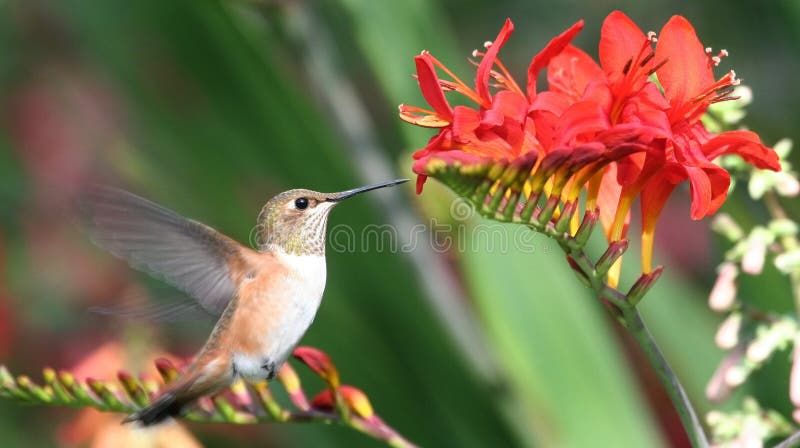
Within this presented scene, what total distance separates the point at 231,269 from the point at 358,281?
2.40 feet

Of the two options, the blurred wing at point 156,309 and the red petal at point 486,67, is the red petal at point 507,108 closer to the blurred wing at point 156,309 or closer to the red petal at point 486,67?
the red petal at point 486,67

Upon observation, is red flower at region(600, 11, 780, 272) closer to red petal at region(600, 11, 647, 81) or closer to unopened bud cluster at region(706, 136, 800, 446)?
red petal at region(600, 11, 647, 81)

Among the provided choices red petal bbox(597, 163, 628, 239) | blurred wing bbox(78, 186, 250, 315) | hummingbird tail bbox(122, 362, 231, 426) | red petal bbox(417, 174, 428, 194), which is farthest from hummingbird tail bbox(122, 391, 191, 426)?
red petal bbox(597, 163, 628, 239)

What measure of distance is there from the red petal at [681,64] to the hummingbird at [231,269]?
0.34 m

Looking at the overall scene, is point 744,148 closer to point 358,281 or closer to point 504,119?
point 504,119

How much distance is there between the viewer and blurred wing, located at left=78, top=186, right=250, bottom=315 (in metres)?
1.06

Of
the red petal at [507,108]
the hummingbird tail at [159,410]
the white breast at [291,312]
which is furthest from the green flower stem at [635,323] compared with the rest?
the hummingbird tail at [159,410]

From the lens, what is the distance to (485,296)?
1.81 metres

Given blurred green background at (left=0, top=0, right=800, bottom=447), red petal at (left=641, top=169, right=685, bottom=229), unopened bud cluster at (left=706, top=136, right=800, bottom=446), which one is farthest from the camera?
blurred green background at (left=0, top=0, right=800, bottom=447)

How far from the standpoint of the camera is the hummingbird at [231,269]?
3.50ft

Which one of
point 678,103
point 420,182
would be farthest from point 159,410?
point 678,103

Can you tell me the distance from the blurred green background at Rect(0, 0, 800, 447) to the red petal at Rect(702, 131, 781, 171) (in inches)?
25.3

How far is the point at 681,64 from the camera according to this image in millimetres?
854

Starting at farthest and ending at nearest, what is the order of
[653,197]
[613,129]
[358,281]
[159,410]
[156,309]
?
[358,281]
[156,309]
[159,410]
[653,197]
[613,129]
